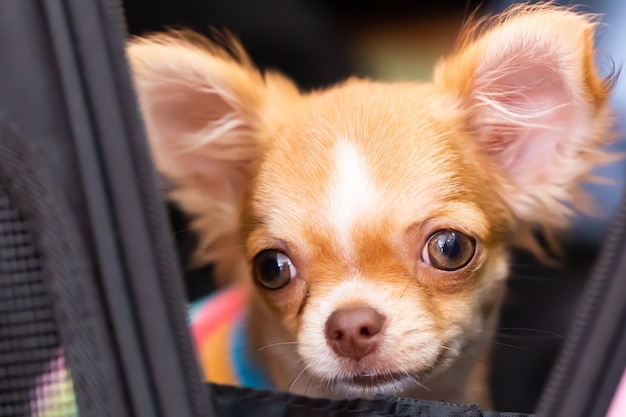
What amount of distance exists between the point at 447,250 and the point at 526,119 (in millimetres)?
368

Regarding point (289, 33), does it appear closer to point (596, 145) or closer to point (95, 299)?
point (596, 145)

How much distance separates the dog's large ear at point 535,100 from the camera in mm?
1218

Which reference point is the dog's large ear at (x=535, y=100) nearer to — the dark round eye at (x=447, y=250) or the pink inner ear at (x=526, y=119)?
the pink inner ear at (x=526, y=119)

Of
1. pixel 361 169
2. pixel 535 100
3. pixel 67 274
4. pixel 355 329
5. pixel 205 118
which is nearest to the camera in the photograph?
pixel 67 274

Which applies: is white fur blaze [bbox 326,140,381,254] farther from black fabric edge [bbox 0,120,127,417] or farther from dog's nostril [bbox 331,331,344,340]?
black fabric edge [bbox 0,120,127,417]

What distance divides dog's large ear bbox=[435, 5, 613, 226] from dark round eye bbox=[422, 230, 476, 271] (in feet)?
0.76

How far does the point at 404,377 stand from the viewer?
1214 mm

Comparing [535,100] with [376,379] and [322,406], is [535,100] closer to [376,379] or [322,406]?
[376,379]

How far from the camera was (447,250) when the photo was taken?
1.25 m

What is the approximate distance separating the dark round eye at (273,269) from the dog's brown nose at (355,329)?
173 mm

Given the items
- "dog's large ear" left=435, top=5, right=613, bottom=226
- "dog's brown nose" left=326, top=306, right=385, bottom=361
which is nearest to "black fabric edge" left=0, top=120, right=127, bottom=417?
"dog's brown nose" left=326, top=306, right=385, bottom=361

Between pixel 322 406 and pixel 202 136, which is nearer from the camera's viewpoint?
pixel 322 406

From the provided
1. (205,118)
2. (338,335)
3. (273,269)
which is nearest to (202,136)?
(205,118)

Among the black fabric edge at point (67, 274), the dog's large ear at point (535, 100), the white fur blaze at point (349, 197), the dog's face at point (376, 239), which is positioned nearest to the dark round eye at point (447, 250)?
the dog's face at point (376, 239)
